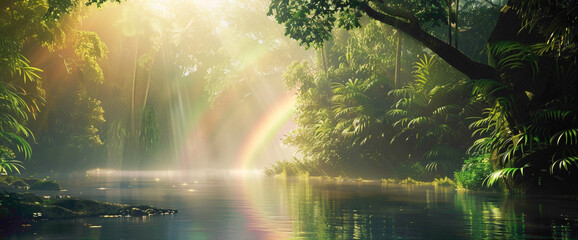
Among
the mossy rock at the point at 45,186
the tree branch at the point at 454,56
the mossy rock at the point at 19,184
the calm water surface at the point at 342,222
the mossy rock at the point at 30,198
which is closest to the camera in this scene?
the calm water surface at the point at 342,222

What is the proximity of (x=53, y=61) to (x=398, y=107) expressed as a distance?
53.9ft

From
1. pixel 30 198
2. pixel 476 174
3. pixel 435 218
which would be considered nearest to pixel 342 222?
pixel 435 218

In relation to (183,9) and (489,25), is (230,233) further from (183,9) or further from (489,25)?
(183,9)

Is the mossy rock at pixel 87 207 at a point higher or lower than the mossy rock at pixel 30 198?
lower

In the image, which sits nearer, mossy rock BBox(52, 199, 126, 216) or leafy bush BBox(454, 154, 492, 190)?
mossy rock BBox(52, 199, 126, 216)

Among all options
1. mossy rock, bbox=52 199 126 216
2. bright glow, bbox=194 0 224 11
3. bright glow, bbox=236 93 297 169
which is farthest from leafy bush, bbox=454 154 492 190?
bright glow, bbox=194 0 224 11

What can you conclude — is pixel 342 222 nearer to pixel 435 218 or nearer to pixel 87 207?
pixel 435 218

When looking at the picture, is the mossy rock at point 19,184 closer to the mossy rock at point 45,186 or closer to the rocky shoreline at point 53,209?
the mossy rock at point 45,186

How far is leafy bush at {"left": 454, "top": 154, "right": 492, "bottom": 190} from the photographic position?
2211 centimetres

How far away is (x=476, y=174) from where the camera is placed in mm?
22422

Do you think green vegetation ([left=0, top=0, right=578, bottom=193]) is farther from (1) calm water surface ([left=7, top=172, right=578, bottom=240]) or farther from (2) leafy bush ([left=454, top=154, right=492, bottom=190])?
(1) calm water surface ([left=7, top=172, right=578, bottom=240])

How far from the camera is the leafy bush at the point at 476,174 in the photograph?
22.1m

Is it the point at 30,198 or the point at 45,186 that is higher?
the point at 45,186

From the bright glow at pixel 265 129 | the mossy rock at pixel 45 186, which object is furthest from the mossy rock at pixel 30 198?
the bright glow at pixel 265 129
